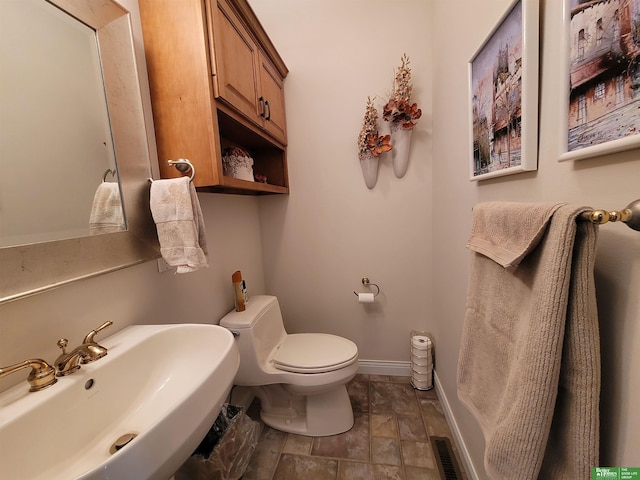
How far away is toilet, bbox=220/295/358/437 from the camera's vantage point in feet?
4.29

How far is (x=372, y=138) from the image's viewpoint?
158cm

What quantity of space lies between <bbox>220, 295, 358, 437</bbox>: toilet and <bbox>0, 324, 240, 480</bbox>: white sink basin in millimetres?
469

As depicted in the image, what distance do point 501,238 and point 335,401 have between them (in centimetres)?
129

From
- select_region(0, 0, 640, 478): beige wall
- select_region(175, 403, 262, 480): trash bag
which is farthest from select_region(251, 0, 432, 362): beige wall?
select_region(175, 403, 262, 480): trash bag

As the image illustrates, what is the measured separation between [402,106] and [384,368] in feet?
5.98

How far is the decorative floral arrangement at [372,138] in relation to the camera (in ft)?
5.17

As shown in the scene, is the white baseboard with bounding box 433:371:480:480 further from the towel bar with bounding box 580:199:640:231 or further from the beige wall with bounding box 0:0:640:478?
the towel bar with bounding box 580:199:640:231

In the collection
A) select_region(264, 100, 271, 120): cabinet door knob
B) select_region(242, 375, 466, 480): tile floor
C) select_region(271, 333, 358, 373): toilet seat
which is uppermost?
select_region(264, 100, 271, 120): cabinet door knob

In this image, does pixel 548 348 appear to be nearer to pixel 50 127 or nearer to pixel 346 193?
pixel 50 127

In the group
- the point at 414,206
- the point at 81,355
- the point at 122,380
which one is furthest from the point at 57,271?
the point at 414,206

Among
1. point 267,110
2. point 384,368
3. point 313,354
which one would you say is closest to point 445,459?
point 384,368

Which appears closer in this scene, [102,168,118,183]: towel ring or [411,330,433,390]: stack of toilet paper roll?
[102,168,118,183]: towel ring

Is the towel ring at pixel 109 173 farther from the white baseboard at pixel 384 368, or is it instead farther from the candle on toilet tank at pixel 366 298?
the white baseboard at pixel 384 368
